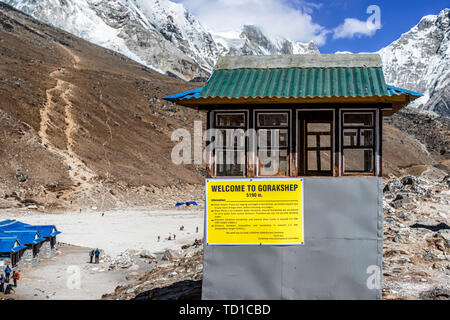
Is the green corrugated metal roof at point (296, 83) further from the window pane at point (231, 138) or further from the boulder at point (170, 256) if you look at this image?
the boulder at point (170, 256)

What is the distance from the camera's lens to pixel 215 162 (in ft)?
36.3

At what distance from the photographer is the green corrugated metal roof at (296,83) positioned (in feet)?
34.6

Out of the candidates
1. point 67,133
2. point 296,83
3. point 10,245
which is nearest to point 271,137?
point 296,83

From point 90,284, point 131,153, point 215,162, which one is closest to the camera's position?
point 215,162

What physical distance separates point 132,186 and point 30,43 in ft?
213

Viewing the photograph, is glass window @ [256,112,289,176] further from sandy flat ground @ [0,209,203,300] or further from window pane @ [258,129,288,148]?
sandy flat ground @ [0,209,203,300]

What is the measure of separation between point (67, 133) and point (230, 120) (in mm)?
60007

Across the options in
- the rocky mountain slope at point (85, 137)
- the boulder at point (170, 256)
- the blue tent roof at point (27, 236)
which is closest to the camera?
the blue tent roof at point (27, 236)

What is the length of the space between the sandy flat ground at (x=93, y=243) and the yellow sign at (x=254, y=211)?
1468 centimetres

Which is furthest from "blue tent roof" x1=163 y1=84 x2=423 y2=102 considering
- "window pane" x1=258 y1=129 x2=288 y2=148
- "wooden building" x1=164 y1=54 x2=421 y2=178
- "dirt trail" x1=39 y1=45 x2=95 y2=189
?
"dirt trail" x1=39 y1=45 x2=95 y2=189

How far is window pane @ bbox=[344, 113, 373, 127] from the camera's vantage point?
35.4 ft

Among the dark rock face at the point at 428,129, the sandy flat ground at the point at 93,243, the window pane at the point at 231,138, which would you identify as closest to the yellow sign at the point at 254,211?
the window pane at the point at 231,138
